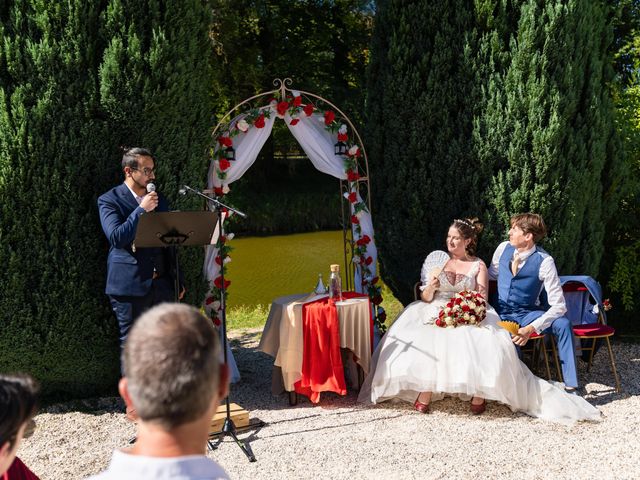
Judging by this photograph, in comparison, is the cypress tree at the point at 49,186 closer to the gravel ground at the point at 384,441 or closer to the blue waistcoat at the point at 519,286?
the gravel ground at the point at 384,441

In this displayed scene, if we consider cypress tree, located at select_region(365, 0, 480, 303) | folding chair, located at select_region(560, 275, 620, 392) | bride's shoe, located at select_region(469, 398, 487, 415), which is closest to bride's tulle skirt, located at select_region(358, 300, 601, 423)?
bride's shoe, located at select_region(469, 398, 487, 415)

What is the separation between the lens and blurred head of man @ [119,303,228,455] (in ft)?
4.45

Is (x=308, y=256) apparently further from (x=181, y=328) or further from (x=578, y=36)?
(x=181, y=328)

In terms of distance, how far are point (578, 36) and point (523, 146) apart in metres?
1.18

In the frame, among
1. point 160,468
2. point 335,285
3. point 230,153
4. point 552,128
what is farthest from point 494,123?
point 160,468

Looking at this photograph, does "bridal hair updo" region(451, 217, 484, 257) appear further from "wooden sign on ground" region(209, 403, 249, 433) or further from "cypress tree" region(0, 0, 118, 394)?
"cypress tree" region(0, 0, 118, 394)

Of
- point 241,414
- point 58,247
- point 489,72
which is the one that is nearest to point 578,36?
point 489,72

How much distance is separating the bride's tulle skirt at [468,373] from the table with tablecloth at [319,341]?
0.30 meters

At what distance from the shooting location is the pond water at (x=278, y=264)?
42.0 feet

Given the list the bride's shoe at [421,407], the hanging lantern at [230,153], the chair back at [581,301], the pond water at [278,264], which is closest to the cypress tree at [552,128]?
the chair back at [581,301]

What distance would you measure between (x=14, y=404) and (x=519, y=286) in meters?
4.94

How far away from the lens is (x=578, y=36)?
21.1 ft

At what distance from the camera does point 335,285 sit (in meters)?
5.88

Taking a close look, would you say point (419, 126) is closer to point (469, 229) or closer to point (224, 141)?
point (469, 229)
